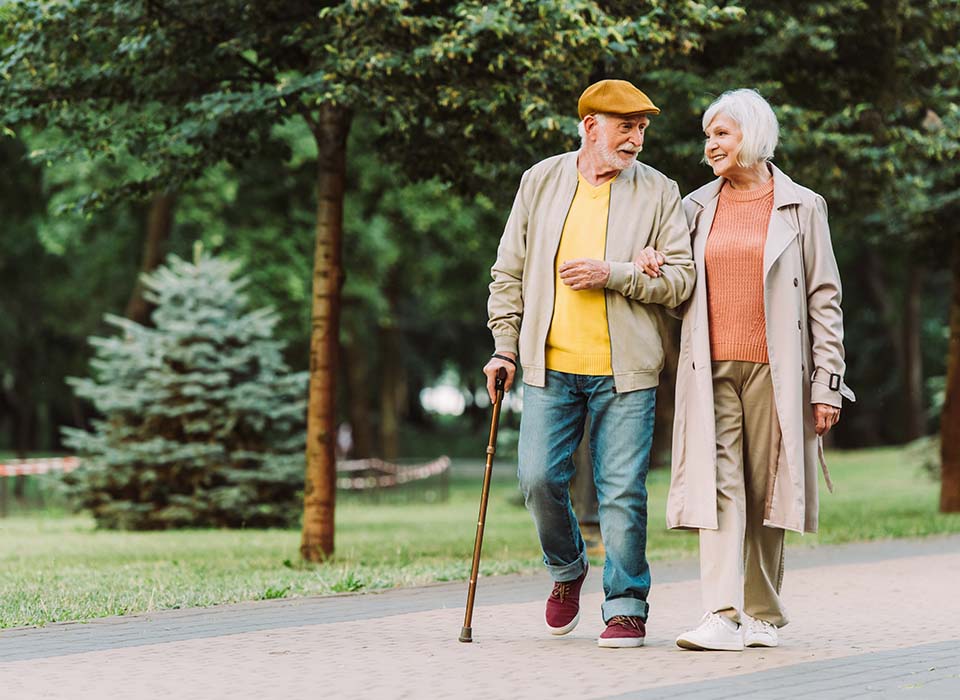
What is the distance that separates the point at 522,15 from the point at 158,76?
9.23 feet

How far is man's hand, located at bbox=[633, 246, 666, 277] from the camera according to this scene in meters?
6.18

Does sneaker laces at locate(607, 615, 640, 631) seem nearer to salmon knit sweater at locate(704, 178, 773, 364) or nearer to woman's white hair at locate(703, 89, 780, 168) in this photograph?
salmon knit sweater at locate(704, 178, 773, 364)

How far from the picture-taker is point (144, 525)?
17922 millimetres

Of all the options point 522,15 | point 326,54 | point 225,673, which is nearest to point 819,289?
point 225,673

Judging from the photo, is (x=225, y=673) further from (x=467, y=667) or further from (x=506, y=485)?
(x=506, y=485)

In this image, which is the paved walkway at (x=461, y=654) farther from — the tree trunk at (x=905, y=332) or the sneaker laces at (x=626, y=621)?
the tree trunk at (x=905, y=332)

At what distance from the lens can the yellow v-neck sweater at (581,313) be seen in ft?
20.7

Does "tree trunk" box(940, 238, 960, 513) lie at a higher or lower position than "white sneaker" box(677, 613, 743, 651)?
higher

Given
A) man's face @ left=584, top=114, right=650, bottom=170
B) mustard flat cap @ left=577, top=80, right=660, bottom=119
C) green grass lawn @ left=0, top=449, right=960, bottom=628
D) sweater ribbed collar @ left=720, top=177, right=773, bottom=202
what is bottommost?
green grass lawn @ left=0, top=449, right=960, bottom=628

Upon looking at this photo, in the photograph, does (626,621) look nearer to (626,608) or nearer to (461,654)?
(626,608)

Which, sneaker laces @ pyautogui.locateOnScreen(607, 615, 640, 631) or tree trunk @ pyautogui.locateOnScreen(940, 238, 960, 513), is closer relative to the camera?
sneaker laces @ pyautogui.locateOnScreen(607, 615, 640, 631)

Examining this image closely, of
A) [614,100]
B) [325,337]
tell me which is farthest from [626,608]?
[325,337]

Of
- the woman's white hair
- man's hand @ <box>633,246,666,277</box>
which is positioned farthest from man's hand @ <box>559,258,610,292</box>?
the woman's white hair

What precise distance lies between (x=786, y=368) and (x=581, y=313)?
851mm
